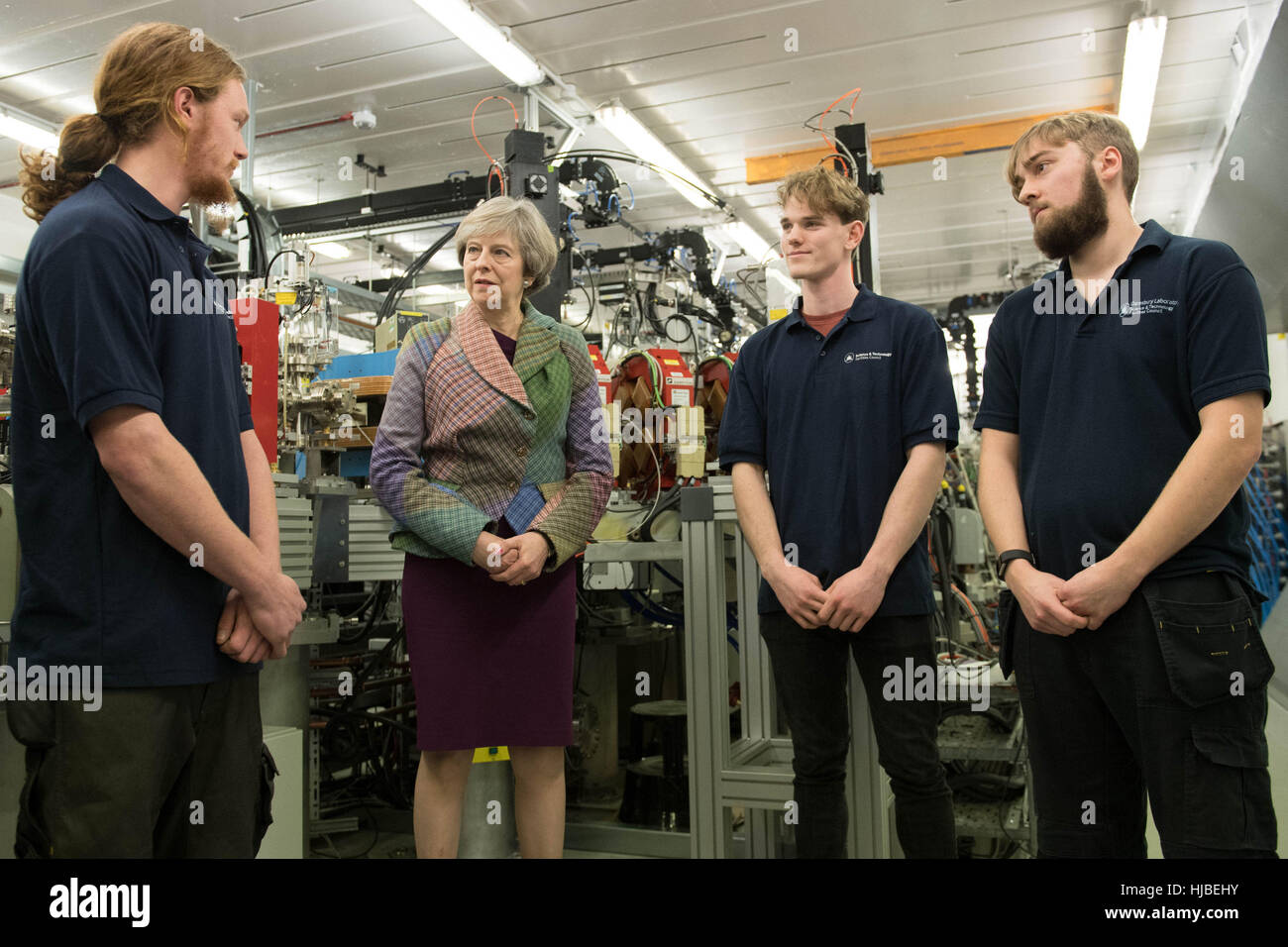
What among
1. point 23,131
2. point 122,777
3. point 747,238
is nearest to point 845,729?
point 122,777

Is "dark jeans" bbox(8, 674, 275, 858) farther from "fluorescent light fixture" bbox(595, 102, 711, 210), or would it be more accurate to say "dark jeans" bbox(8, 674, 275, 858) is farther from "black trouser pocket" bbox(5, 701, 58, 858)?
"fluorescent light fixture" bbox(595, 102, 711, 210)

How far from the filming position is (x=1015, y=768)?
10.2 ft

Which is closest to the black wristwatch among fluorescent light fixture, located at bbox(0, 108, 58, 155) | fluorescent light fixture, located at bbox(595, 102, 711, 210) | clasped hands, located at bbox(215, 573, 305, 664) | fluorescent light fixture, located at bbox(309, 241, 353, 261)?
clasped hands, located at bbox(215, 573, 305, 664)

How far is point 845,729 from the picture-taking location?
1.77 meters

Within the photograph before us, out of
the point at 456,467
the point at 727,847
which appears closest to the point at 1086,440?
the point at 456,467

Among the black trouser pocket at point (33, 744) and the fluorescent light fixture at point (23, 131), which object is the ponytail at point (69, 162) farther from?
the fluorescent light fixture at point (23, 131)

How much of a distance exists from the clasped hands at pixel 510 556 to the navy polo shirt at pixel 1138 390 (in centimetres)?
88

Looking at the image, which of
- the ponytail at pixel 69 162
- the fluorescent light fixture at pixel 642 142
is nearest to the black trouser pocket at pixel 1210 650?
the ponytail at pixel 69 162

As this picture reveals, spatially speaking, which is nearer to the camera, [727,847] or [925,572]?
[925,572]

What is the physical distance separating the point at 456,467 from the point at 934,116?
19.4ft

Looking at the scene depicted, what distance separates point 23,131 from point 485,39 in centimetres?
343

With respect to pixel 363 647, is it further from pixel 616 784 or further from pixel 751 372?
pixel 751 372

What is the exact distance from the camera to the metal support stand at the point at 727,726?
200 centimetres
